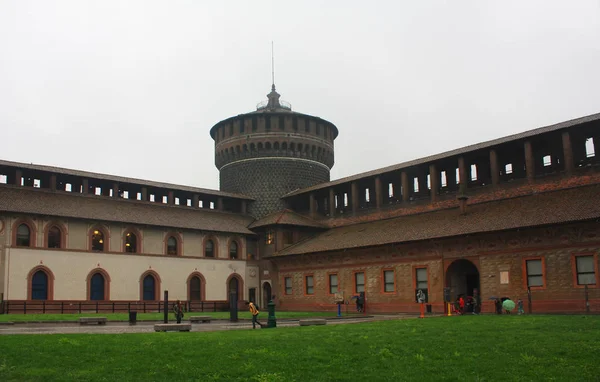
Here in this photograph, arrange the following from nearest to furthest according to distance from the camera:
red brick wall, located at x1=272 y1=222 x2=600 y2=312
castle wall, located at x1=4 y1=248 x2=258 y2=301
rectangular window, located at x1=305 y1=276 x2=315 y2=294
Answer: red brick wall, located at x1=272 y1=222 x2=600 y2=312
castle wall, located at x1=4 y1=248 x2=258 y2=301
rectangular window, located at x1=305 y1=276 x2=315 y2=294

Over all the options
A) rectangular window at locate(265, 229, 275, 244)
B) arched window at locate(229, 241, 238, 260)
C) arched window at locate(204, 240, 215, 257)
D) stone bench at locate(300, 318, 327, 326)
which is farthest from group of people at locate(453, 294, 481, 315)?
arched window at locate(204, 240, 215, 257)

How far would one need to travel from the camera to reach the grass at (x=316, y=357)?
1280 centimetres

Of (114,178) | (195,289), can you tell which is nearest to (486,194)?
(195,289)

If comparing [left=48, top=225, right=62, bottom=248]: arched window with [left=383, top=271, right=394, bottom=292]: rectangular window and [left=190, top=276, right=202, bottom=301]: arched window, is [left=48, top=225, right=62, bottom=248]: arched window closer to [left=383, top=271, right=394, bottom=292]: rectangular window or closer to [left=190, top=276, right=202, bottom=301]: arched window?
[left=190, top=276, right=202, bottom=301]: arched window

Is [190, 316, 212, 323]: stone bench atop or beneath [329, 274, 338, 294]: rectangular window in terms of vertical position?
beneath

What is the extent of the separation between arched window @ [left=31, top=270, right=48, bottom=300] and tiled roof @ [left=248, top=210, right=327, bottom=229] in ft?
62.1

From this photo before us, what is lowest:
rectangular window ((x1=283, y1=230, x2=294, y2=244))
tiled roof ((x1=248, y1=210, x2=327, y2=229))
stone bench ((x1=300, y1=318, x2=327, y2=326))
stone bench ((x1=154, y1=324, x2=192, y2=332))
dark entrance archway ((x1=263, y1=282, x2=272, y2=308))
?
stone bench ((x1=300, y1=318, x2=327, y2=326))

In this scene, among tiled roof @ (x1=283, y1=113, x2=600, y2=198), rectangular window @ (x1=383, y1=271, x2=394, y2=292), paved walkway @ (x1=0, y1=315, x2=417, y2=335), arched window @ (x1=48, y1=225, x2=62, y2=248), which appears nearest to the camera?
paved walkway @ (x1=0, y1=315, x2=417, y2=335)

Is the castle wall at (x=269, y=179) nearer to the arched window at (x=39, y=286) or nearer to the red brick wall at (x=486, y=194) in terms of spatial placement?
the red brick wall at (x=486, y=194)

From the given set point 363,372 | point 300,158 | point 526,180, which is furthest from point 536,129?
point 363,372

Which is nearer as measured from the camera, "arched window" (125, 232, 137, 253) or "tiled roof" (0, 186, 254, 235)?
"tiled roof" (0, 186, 254, 235)

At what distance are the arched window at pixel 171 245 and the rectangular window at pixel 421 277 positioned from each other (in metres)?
21.9

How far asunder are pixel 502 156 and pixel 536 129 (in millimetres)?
4560

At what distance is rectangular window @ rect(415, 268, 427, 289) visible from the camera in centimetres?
4303
